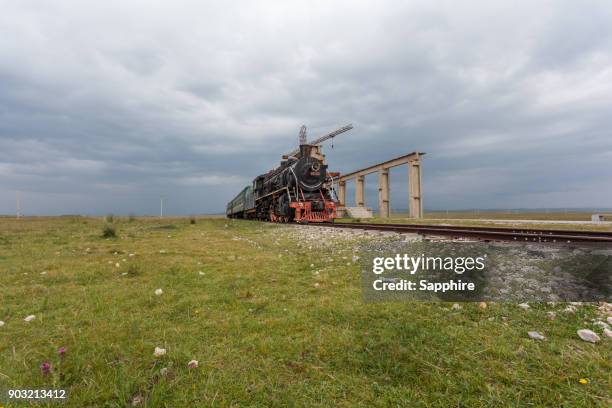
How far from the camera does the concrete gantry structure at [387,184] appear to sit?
3778 centimetres

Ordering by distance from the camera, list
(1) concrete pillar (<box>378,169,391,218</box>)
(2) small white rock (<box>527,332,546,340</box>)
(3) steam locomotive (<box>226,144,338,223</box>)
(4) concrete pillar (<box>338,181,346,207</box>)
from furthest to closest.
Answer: (4) concrete pillar (<box>338,181,346,207</box>) < (1) concrete pillar (<box>378,169,391,218</box>) < (3) steam locomotive (<box>226,144,338,223</box>) < (2) small white rock (<box>527,332,546,340</box>)

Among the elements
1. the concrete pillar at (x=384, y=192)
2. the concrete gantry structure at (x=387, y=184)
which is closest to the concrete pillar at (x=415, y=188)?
the concrete gantry structure at (x=387, y=184)

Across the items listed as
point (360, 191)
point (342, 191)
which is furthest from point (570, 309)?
point (342, 191)

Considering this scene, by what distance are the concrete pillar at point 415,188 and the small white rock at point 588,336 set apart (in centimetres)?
3583

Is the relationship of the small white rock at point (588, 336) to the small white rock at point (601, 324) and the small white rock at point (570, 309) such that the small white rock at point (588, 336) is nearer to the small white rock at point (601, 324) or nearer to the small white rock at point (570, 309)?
the small white rock at point (601, 324)

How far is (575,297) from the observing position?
4383mm

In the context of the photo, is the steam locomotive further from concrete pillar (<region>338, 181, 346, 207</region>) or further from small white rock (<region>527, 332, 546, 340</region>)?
concrete pillar (<region>338, 181, 346, 207</region>)

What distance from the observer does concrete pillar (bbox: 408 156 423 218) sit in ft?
124

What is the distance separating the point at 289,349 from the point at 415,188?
3706 cm

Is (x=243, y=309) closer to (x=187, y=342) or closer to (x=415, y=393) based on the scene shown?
(x=187, y=342)

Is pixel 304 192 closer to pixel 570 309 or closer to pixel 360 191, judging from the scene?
pixel 570 309

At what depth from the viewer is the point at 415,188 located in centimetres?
3800

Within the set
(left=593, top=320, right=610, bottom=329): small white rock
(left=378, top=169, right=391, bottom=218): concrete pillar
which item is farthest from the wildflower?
(left=378, top=169, right=391, bottom=218): concrete pillar

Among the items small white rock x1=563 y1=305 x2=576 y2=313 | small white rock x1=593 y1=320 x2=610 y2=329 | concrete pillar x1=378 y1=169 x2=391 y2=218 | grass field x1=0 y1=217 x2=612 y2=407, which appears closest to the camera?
grass field x1=0 y1=217 x2=612 y2=407
